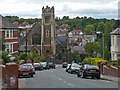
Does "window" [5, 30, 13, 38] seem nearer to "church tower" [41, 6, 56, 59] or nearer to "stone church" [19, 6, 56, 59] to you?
"stone church" [19, 6, 56, 59]

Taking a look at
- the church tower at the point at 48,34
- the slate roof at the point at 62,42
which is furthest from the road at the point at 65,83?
the slate roof at the point at 62,42

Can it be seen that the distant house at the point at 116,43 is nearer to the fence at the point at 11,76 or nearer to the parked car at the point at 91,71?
the parked car at the point at 91,71

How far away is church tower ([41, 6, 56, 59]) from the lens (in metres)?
110

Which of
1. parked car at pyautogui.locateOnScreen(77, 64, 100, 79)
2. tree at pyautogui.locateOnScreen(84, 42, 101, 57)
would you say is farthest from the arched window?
parked car at pyautogui.locateOnScreen(77, 64, 100, 79)

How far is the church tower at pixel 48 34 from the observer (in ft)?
361

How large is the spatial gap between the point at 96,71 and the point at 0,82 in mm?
12261

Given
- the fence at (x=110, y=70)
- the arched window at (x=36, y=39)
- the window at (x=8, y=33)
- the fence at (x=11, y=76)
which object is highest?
the window at (x=8, y=33)

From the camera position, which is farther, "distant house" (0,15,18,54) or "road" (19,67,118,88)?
"distant house" (0,15,18,54)

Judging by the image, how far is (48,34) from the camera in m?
111

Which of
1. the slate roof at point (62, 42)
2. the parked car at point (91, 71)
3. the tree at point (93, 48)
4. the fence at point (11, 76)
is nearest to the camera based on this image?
the fence at point (11, 76)

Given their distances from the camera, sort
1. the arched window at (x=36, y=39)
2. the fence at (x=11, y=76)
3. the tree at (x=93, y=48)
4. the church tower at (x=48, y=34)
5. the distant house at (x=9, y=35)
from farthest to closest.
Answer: the arched window at (x=36, y=39), the church tower at (x=48, y=34), the tree at (x=93, y=48), the distant house at (x=9, y=35), the fence at (x=11, y=76)

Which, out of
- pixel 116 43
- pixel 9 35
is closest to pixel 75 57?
pixel 9 35

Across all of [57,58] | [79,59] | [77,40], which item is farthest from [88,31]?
[79,59]

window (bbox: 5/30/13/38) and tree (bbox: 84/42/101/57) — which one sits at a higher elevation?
window (bbox: 5/30/13/38)
